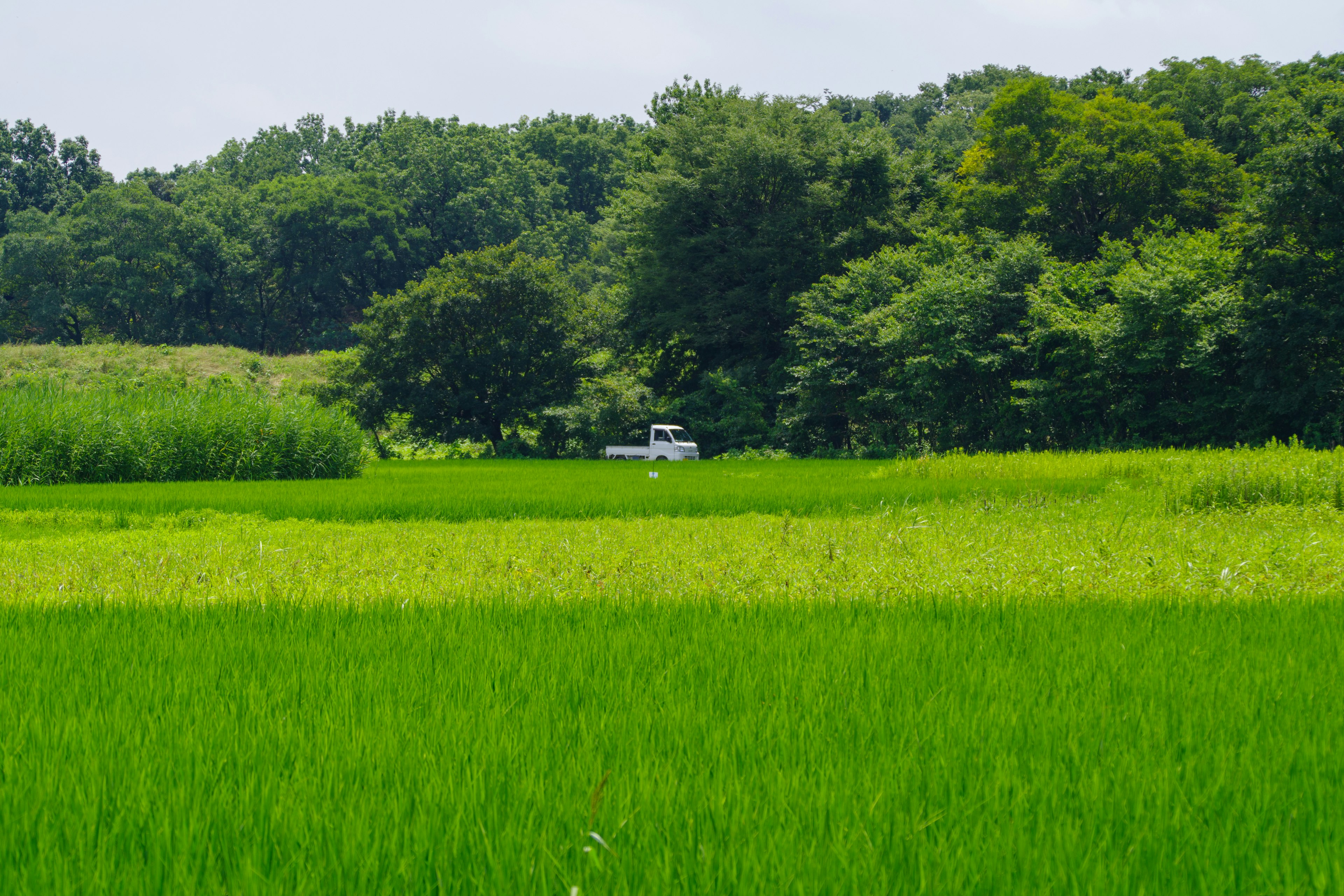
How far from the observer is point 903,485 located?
15523mm

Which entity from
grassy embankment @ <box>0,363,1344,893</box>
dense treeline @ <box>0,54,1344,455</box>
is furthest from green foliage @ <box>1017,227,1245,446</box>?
grassy embankment @ <box>0,363,1344,893</box>

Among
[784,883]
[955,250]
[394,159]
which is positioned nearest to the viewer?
[784,883]

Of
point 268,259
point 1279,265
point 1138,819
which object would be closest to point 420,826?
point 1138,819

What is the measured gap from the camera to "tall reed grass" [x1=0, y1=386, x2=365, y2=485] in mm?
16750

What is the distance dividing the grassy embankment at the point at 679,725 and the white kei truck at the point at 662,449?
24.4 metres

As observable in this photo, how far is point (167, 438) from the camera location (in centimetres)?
1842

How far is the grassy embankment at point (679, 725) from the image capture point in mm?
2033

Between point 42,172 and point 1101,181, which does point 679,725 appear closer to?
point 1101,181

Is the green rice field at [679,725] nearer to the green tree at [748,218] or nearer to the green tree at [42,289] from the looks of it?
the green tree at [748,218]

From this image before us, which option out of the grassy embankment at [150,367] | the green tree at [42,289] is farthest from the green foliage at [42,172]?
the grassy embankment at [150,367]

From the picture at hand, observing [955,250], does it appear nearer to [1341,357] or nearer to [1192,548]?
[1341,357]

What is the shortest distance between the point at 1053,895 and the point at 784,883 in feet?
1.97

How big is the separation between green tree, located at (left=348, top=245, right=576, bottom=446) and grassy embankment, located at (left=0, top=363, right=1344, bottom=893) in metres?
31.1

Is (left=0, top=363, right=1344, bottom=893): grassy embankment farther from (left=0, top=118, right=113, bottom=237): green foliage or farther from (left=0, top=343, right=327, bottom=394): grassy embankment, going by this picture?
(left=0, top=118, right=113, bottom=237): green foliage
